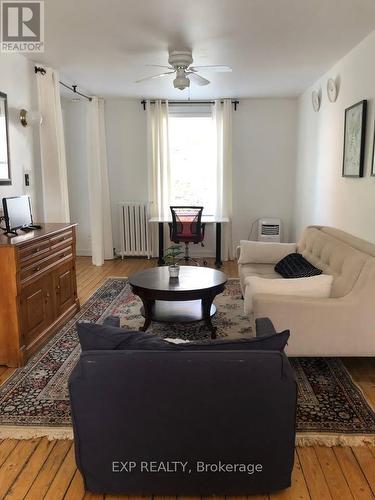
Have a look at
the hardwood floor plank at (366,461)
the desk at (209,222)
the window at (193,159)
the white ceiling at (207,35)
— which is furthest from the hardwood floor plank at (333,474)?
the window at (193,159)

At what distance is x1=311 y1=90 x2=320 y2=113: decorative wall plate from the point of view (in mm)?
4992

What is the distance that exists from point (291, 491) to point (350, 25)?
3239mm

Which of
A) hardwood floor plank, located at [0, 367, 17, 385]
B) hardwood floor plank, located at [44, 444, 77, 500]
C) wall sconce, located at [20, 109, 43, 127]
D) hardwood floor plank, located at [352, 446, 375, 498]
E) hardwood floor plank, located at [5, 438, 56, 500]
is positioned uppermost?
wall sconce, located at [20, 109, 43, 127]

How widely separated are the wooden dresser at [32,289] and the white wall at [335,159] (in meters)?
2.67

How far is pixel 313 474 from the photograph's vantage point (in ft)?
6.11

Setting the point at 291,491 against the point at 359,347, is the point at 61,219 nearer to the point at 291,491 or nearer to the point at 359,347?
the point at 359,347

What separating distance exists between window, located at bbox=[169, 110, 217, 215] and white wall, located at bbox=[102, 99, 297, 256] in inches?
15.3

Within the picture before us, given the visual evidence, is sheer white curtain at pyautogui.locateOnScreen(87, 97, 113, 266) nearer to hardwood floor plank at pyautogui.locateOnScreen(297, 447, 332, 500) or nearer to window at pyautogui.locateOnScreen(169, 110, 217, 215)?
window at pyautogui.locateOnScreen(169, 110, 217, 215)

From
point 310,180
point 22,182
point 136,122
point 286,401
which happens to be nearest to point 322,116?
point 310,180

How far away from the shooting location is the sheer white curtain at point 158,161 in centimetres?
635

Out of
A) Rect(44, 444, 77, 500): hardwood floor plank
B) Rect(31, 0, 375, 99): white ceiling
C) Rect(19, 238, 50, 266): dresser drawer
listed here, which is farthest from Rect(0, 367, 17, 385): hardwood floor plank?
Rect(31, 0, 375, 99): white ceiling

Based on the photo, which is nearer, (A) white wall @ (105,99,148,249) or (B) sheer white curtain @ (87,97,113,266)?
(B) sheer white curtain @ (87,97,113,266)

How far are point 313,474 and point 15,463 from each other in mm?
1384

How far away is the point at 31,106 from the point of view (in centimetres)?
414
